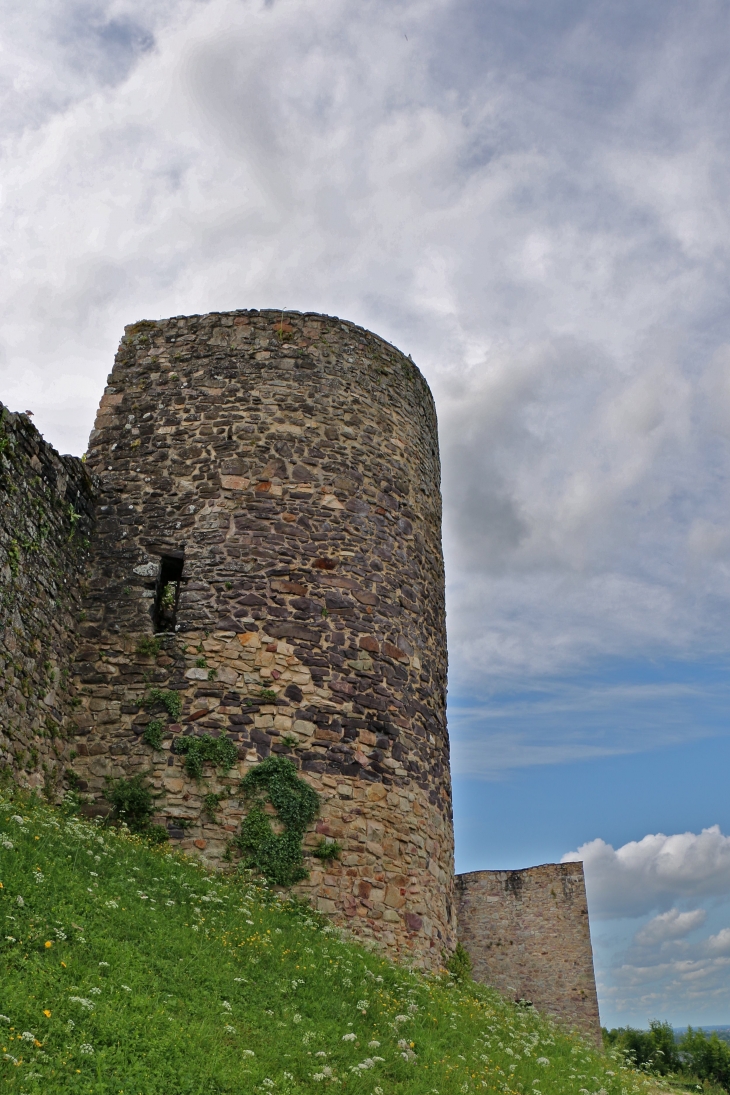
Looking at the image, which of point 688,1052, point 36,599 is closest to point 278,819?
point 36,599

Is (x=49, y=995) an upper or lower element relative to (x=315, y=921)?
lower

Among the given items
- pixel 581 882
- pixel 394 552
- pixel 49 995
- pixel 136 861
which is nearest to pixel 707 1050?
pixel 581 882

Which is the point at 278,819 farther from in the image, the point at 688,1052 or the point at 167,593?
the point at 688,1052

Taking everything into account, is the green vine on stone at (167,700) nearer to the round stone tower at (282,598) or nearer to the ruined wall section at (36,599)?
the round stone tower at (282,598)

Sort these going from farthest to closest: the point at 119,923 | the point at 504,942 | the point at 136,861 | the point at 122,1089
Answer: the point at 504,942 → the point at 136,861 → the point at 119,923 → the point at 122,1089

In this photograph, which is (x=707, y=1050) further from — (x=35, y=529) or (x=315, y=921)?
(x=35, y=529)

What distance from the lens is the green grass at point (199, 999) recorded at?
4719mm

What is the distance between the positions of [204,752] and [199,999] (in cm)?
374

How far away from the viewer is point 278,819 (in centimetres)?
920

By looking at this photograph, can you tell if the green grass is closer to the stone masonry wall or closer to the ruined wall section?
the ruined wall section

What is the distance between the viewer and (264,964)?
6.87 meters

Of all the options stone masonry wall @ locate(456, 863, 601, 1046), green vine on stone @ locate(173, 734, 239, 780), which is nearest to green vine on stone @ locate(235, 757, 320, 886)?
green vine on stone @ locate(173, 734, 239, 780)

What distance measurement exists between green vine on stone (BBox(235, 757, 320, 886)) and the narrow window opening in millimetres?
2214

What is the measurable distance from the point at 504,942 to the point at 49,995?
1992 centimetres
